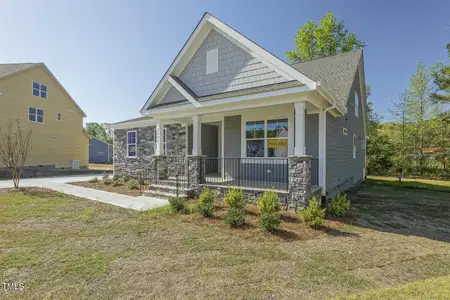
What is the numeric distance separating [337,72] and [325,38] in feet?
45.7

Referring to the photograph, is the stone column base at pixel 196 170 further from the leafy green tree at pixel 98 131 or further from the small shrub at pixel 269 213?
the leafy green tree at pixel 98 131

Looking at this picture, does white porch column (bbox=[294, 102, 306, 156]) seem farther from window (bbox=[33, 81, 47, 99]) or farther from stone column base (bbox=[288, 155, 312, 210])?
window (bbox=[33, 81, 47, 99])

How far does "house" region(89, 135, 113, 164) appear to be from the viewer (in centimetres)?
3972

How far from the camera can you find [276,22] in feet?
53.1

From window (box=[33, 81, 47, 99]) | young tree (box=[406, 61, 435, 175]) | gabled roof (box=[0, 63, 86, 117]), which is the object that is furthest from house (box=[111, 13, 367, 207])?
window (box=[33, 81, 47, 99])

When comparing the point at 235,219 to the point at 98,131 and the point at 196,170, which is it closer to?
the point at 196,170

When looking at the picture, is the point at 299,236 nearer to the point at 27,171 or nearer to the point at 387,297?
the point at 387,297

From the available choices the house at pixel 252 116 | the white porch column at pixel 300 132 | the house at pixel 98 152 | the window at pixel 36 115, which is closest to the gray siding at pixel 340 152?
the house at pixel 252 116

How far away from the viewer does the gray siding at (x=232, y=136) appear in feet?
31.0

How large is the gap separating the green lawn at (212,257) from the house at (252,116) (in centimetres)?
207

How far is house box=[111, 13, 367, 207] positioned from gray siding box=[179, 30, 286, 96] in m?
0.03

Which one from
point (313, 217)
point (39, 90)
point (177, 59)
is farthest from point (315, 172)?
point (39, 90)

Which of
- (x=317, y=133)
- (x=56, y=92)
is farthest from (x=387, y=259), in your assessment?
(x=56, y=92)

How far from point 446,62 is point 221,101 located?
19529 mm
